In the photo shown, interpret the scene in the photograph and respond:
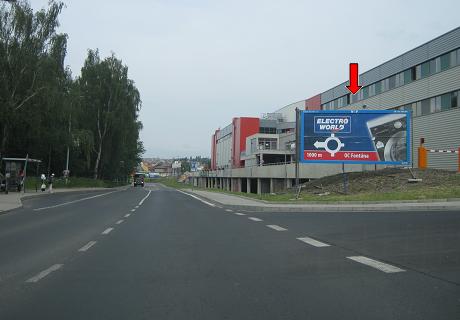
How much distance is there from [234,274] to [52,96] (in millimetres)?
40842

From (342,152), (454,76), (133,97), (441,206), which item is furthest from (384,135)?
(133,97)

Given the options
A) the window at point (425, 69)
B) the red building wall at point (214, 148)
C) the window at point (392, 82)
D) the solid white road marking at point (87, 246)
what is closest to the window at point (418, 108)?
the window at point (425, 69)

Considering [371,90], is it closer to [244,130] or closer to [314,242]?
[244,130]

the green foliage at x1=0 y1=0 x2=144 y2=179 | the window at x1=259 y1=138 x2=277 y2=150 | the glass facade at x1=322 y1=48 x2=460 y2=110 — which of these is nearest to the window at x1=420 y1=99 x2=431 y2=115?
the glass facade at x1=322 y1=48 x2=460 y2=110

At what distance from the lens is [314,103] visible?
79.6 metres

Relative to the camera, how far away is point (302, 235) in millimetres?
11289

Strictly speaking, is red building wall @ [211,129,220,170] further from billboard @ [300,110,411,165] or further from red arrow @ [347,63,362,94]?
billboard @ [300,110,411,165]

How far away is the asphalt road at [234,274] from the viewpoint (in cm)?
510

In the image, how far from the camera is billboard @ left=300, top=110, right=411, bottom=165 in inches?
1045

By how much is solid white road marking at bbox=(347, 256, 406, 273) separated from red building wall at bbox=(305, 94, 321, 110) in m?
70.9

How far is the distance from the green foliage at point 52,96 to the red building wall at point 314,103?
29.6m

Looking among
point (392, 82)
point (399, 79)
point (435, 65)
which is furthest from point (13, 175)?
point (392, 82)

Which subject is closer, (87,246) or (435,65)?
(87,246)

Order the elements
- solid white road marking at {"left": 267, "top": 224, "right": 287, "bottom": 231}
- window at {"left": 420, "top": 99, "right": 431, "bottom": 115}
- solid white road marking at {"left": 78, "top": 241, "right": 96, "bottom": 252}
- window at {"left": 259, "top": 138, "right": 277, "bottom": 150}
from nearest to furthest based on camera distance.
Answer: solid white road marking at {"left": 78, "top": 241, "right": 96, "bottom": 252}
solid white road marking at {"left": 267, "top": 224, "right": 287, "bottom": 231}
window at {"left": 420, "top": 99, "right": 431, "bottom": 115}
window at {"left": 259, "top": 138, "right": 277, "bottom": 150}
